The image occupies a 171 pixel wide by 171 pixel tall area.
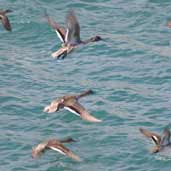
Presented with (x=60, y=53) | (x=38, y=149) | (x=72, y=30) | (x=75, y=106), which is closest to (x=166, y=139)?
(x=75, y=106)

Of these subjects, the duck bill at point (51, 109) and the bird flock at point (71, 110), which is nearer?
the bird flock at point (71, 110)

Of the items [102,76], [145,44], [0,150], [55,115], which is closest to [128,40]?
[145,44]

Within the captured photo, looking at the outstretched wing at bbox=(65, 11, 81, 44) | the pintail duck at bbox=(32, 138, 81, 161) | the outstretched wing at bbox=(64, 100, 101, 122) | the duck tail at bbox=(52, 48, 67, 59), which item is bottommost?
the pintail duck at bbox=(32, 138, 81, 161)

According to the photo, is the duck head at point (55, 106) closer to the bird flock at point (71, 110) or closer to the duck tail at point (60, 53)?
the bird flock at point (71, 110)

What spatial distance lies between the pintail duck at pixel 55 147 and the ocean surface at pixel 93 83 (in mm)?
205

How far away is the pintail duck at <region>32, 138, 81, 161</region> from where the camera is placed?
21844 millimetres

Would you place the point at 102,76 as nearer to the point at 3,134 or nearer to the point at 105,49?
the point at 105,49

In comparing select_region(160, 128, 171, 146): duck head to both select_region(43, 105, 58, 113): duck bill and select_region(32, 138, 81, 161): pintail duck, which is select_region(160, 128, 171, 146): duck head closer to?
select_region(32, 138, 81, 161): pintail duck

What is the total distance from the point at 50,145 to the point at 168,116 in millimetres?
4614

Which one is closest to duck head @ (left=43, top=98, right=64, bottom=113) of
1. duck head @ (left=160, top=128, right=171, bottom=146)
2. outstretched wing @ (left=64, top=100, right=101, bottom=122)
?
outstretched wing @ (left=64, top=100, right=101, bottom=122)

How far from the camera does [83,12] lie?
107 feet

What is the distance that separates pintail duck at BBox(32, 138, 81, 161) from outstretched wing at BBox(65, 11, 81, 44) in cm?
270

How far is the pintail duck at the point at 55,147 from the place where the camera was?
21844mm

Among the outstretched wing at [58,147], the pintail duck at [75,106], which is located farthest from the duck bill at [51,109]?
the outstretched wing at [58,147]
